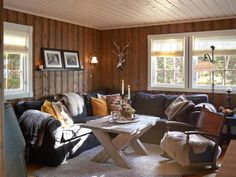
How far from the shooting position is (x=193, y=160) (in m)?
3.65

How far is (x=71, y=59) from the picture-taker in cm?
573

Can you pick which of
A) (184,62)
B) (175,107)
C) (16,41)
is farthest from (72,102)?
(184,62)

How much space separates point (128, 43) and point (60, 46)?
162 centimetres

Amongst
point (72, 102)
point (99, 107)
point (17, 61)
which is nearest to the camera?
point (17, 61)

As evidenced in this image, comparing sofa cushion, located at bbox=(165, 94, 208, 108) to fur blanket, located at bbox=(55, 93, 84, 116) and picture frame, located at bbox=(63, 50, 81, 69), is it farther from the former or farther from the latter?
picture frame, located at bbox=(63, 50, 81, 69)

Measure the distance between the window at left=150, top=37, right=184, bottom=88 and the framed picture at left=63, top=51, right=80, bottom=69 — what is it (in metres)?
1.62

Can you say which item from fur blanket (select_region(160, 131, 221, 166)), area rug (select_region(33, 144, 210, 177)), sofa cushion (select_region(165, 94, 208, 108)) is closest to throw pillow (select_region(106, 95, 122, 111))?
sofa cushion (select_region(165, 94, 208, 108))

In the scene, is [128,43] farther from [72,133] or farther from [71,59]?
[72,133]

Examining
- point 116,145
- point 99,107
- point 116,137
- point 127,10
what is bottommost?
point 116,145

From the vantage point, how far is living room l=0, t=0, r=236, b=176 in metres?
4.50

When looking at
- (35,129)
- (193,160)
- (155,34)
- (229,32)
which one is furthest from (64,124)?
(229,32)

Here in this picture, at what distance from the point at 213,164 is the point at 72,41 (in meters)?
3.66

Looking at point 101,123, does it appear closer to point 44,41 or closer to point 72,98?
point 72,98

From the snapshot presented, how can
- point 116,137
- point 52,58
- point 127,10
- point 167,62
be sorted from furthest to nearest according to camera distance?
point 167,62, point 52,58, point 127,10, point 116,137
